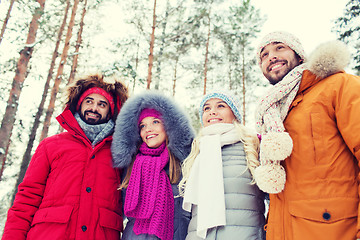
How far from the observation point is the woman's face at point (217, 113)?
2.69 m

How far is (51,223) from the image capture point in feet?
7.41

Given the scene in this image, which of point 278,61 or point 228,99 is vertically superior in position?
point 278,61

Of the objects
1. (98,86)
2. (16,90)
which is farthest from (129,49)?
(98,86)

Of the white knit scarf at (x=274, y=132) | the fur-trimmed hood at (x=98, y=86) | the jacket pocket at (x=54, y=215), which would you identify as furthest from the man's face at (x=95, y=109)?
the white knit scarf at (x=274, y=132)

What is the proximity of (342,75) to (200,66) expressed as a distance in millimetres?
11664

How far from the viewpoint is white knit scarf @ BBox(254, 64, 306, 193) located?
167 cm

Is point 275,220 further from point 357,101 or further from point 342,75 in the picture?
point 342,75

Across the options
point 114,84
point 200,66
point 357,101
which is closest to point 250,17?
point 200,66

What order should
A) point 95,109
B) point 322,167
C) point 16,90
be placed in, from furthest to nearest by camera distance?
point 16,90 → point 95,109 → point 322,167

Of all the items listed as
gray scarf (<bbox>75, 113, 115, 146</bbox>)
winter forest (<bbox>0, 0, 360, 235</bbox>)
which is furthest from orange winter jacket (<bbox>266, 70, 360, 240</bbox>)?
winter forest (<bbox>0, 0, 360, 235</bbox>)

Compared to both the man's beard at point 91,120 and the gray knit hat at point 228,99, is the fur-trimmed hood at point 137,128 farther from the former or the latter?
the gray knit hat at point 228,99

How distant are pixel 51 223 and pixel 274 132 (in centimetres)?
219

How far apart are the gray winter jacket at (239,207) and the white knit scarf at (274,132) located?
11.6 inches

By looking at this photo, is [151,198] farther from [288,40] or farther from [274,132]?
[288,40]
